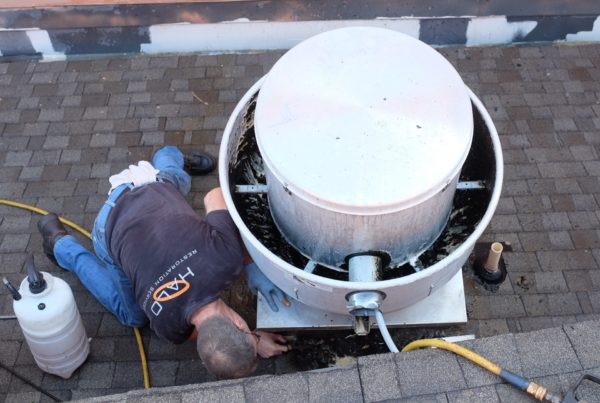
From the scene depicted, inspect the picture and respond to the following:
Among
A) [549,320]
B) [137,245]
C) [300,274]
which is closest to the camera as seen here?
[300,274]

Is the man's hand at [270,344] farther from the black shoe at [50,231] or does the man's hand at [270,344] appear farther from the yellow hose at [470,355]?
the black shoe at [50,231]

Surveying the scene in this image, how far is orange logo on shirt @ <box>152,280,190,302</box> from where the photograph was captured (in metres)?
2.73

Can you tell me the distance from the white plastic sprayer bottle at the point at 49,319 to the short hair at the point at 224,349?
0.85 m

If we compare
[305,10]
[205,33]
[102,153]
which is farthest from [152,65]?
[305,10]

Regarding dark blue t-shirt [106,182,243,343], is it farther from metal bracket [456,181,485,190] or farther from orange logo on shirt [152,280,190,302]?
metal bracket [456,181,485,190]

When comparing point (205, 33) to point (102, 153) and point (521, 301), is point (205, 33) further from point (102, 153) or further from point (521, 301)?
point (521, 301)

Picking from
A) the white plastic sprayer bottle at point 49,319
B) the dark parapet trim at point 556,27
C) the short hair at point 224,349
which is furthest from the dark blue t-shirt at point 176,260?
the dark parapet trim at point 556,27

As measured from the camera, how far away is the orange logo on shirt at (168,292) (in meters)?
2.73

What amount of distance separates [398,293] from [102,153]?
9.17 ft

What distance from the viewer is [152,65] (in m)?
4.86

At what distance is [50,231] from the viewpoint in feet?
12.1

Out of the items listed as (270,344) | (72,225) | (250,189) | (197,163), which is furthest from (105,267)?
(250,189)

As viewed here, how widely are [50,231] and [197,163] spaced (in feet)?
3.36

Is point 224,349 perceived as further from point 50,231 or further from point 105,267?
point 50,231
